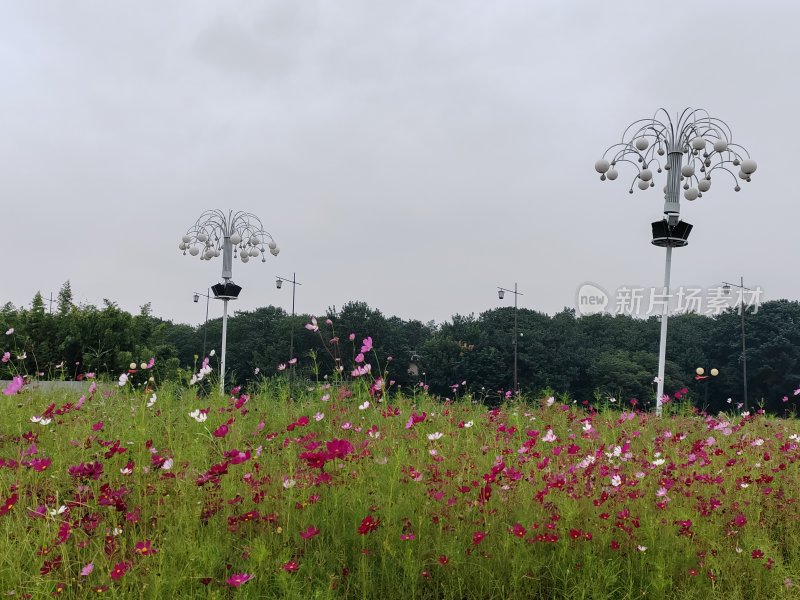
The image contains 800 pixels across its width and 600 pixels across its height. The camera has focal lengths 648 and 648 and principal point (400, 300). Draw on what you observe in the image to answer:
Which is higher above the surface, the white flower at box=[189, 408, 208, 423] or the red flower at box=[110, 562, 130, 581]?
the white flower at box=[189, 408, 208, 423]

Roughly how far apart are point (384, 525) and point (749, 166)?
1083 cm

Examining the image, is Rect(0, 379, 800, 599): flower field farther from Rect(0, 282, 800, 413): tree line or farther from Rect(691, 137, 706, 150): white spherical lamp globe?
Rect(0, 282, 800, 413): tree line

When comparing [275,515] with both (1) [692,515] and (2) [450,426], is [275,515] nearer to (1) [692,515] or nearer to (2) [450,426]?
(1) [692,515]

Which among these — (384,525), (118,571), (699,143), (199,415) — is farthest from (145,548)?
(699,143)

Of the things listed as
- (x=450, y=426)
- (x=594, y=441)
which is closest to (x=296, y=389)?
(x=450, y=426)

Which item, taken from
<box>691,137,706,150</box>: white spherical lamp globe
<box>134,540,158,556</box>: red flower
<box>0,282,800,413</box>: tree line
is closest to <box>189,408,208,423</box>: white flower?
<box>134,540,158,556</box>: red flower

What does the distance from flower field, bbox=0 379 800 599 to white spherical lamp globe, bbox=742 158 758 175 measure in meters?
7.67

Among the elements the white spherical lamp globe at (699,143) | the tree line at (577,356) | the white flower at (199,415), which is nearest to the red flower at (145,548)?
the white flower at (199,415)

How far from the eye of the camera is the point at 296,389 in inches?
385

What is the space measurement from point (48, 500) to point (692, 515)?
13.7 feet

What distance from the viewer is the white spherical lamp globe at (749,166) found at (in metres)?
11.7

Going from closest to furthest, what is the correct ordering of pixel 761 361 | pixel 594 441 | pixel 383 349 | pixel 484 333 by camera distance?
pixel 594 441, pixel 761 361, pixel 484 333, pixel 383 349

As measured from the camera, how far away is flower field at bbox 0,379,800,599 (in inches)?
133

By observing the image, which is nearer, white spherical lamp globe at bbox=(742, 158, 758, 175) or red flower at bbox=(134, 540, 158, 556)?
red flower at bbox=(134, 540, 158, 556)
